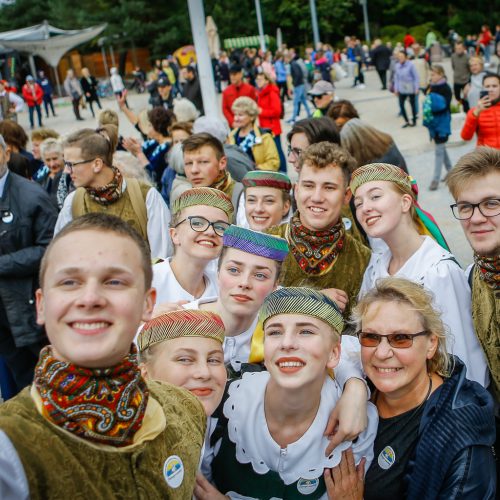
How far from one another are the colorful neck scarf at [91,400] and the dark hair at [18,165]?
4.89 m

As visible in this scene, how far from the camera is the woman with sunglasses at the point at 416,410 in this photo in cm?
237

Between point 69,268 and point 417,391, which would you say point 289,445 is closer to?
point 417,391

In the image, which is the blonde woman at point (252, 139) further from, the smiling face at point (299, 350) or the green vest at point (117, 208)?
the smiling face at point (299, 350)

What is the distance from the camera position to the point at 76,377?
158 cm

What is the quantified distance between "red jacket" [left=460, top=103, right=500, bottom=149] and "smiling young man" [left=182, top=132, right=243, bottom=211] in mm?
3997

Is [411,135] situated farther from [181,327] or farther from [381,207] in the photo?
[181,327]

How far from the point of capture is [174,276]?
11.9ft

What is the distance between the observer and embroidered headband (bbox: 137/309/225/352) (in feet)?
8.27

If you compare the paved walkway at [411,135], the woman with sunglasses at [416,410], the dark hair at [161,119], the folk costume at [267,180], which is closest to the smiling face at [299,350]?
the woman with sunglasses at [416,410]

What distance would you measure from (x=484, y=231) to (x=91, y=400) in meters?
2.04

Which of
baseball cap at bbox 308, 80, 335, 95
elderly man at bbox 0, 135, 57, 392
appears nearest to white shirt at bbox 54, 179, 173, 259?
elderly man at bbox 0, 135, 57, 392

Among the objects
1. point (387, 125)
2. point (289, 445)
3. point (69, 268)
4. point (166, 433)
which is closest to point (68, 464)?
point (166, 433)

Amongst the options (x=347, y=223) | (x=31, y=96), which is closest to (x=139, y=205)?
(x=347, y=223)

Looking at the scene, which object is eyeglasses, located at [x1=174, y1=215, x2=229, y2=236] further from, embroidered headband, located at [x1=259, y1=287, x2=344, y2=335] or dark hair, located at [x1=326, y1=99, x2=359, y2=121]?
dark hair, located at [x1=326, y1=99, x2=359, y2=121]
